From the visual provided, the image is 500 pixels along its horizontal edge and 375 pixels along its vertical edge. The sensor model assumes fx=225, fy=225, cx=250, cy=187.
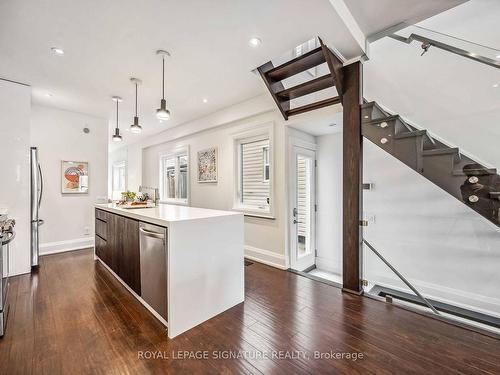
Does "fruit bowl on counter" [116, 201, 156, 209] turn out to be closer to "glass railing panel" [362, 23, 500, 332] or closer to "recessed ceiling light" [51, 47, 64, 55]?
"recessed ceiling light" [51, 47, 64, 55]

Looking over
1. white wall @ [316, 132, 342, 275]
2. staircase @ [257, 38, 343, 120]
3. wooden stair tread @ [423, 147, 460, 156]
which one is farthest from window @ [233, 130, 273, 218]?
wooden stair tread @ [423, 147, 460, 156]

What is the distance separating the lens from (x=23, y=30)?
2283 mm

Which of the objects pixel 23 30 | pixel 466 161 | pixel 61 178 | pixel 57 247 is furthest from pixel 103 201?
pixel 466 161

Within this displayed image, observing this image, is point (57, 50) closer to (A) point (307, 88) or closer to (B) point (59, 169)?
(B) point (59, 169)

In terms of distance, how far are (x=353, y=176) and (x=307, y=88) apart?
140cm

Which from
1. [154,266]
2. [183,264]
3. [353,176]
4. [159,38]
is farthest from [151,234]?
[353,176]

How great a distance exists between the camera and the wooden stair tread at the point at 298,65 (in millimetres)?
2691

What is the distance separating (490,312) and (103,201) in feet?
22.0

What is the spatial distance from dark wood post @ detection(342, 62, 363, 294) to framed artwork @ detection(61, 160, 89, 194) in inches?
204

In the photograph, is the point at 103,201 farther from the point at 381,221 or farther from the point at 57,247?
the point at 381,221

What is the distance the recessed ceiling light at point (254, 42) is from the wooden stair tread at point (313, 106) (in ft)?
3.87

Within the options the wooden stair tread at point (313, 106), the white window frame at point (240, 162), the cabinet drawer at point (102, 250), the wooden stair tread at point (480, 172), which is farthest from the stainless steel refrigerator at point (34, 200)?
the wooden stair tread at point (480, 172)

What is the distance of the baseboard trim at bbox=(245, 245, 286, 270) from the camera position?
3.65 m

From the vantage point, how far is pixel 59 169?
459cm
